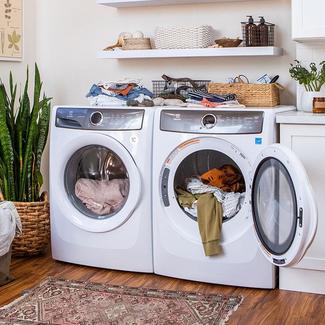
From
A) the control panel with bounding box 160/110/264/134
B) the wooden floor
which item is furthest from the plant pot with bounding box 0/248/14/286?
the control panel with bounding box 160/110/264/134

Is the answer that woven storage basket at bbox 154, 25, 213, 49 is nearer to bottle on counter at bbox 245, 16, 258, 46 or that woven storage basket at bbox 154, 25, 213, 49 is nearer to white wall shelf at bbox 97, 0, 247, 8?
white wall shelf at bbox 97, 0, 247, 8

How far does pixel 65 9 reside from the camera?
4.27 m

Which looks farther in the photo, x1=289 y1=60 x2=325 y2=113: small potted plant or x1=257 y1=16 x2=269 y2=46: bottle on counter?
x1=257 y1=16 x2=269 y2=46: bottle on counter

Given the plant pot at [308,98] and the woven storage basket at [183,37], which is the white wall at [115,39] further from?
the plant pot at [308,98]

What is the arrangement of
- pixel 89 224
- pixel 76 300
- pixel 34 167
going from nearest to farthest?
1. pixel 76 300
2. pixel 89 224
3. pixel 34 167

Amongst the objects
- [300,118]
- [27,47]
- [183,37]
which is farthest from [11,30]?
[300,118]

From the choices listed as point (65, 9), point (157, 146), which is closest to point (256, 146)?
point (157, 146)

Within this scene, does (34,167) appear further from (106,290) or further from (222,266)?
(222,266)

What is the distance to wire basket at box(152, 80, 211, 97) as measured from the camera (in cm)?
377

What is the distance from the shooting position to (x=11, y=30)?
13.3 ft

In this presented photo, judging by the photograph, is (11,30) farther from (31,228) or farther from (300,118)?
(300,118)

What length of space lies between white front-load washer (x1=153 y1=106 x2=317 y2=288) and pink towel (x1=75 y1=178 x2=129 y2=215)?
291 millimetres

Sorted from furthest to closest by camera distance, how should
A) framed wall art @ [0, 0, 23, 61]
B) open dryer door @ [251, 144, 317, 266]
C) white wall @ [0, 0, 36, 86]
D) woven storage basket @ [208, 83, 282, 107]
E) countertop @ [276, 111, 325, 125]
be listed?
1. white wall @ [0, 0, 36, 86]
2. framed wall art @ [0, 0, 23, 61]
3. woven storage basket @ [208, 83, 282, 107]
4. countertop @ [276, 111, 325, 125]
5. open dryer door @ [251, 144, 317, 266]

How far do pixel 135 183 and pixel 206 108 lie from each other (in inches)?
22.9
